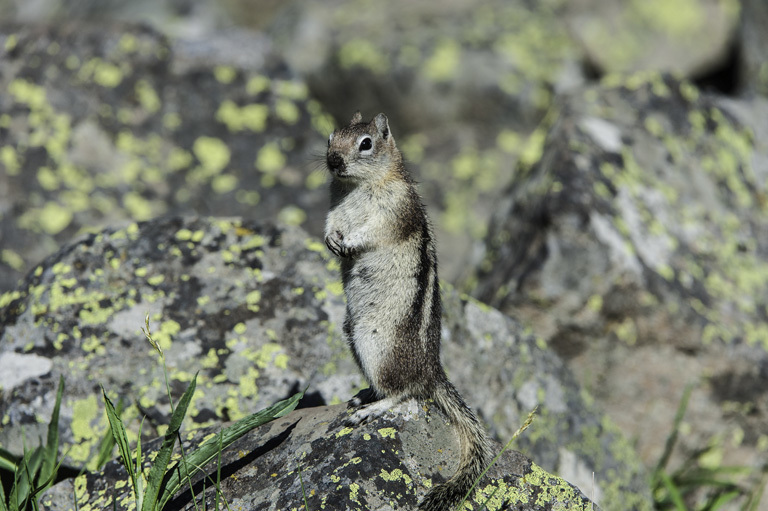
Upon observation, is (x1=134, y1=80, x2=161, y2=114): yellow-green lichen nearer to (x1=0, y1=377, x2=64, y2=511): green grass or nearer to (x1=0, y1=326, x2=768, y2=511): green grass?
(x1=0, y1=326, x2=768, y2=511): green grass

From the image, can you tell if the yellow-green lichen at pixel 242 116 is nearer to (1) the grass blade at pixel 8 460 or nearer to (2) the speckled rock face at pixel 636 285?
(2) the speckled rock face at pixel 636 285

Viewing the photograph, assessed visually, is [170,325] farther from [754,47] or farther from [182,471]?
[754,47]

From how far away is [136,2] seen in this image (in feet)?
43.0

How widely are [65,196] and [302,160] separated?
250 cm

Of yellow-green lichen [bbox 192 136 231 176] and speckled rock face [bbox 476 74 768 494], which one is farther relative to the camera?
yellow-green lichen [bbox 192 136 231 176]

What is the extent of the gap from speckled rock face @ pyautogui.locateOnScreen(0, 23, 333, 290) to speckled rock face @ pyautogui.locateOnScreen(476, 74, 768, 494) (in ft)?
8.09

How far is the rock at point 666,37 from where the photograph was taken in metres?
10.2

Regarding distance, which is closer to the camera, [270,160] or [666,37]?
[270,160]

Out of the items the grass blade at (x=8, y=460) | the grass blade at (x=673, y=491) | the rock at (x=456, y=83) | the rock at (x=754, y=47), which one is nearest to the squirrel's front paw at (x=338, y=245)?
the grass blade at (x=8, y=460)

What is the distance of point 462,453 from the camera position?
4.08 metres

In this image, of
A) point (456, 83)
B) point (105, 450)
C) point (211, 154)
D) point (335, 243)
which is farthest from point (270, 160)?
point (105, 450)

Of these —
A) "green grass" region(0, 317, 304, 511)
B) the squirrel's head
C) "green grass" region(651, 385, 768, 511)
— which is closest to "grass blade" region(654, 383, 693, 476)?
"green grass" region(651, 385, 768, 511)

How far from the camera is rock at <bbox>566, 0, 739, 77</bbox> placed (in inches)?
403

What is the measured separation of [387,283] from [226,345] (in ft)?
3.94
